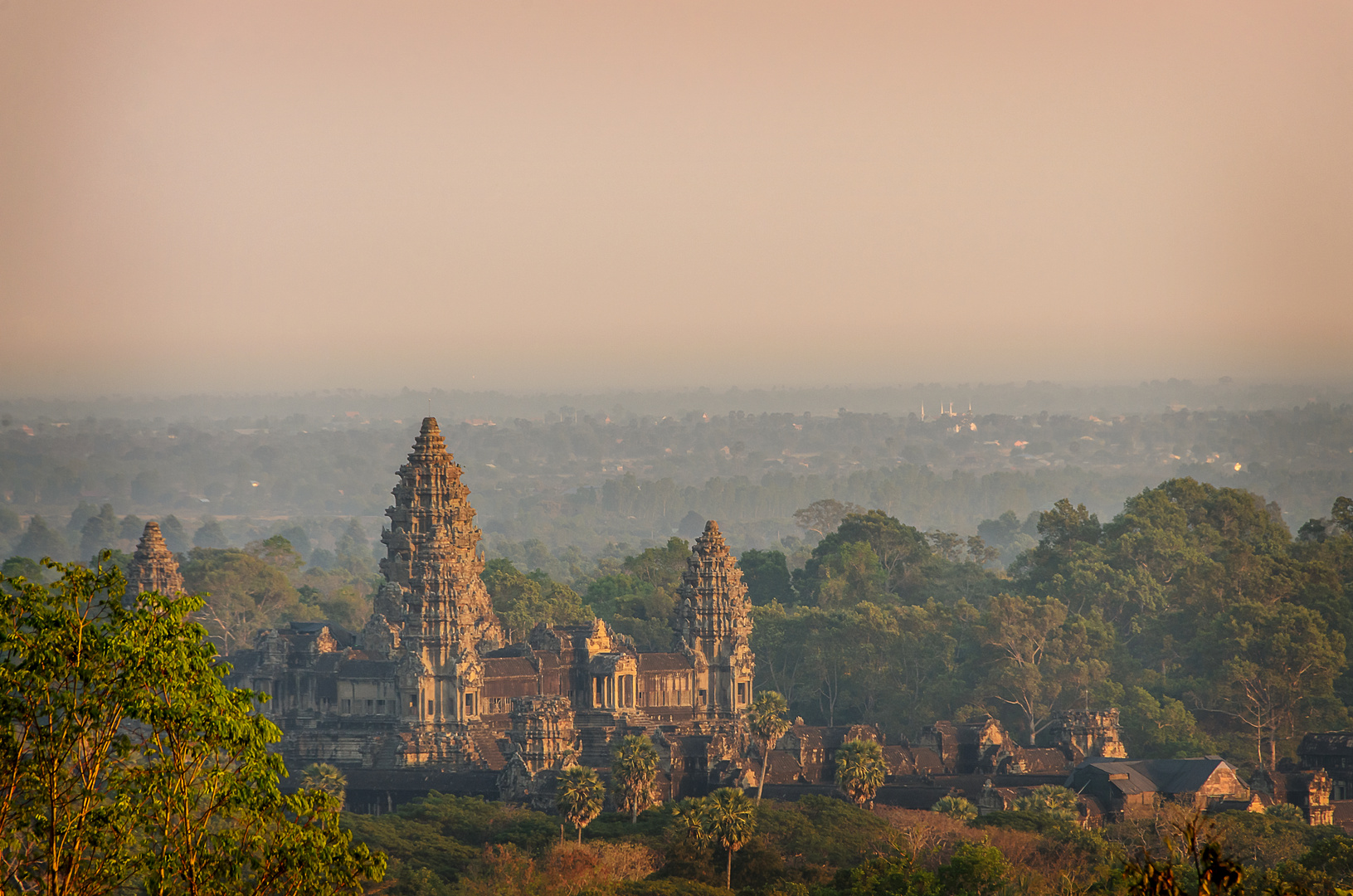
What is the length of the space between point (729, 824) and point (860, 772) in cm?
981

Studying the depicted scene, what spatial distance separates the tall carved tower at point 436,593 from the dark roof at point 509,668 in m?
0.59

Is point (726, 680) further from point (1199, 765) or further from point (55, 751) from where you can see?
point (55, 751)

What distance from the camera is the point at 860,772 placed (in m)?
66.3

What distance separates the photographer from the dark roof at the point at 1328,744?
75375 mm

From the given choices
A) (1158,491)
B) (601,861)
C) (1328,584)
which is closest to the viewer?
(601,861)

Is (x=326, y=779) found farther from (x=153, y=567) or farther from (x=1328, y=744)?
(x=1328, y=744)

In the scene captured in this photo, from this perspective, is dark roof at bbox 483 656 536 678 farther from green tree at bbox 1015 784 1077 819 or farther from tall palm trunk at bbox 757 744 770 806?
green tree at bbox 1015 784 1077 819

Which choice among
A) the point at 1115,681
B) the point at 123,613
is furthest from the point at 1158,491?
the point at 123,613

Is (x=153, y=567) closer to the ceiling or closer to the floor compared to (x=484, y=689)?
closer to the ceiling

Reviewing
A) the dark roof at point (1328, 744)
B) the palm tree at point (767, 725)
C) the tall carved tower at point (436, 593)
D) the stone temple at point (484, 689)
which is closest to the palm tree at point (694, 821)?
the stone temple at point (484, 689)

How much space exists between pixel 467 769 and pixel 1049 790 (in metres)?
18.3

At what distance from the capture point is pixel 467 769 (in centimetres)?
7200

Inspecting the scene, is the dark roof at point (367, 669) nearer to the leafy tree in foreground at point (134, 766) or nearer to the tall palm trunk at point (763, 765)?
the tall palm trunk at point (763, 765)

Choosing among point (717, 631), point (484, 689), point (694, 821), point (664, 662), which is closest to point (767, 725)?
point (664, 662)
